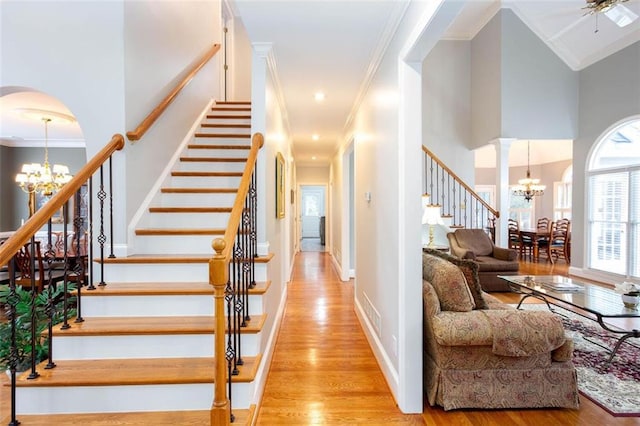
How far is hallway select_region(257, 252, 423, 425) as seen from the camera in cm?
198

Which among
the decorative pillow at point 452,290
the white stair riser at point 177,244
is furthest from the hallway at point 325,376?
the white stair riser at point 177,244

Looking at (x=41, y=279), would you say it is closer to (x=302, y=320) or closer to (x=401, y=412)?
(x=302, y=320)

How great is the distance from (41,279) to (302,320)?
10.2ft

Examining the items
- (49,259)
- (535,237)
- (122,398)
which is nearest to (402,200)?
(122,398)

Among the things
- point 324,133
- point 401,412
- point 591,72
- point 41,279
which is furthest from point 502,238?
point 41,279

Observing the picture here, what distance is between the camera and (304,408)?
2.05 m

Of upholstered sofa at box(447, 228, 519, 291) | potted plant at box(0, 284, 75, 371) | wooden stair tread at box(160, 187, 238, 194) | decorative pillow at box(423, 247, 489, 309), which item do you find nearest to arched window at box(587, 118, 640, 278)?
upholstered sofa at box(447, 228, 519, 291)

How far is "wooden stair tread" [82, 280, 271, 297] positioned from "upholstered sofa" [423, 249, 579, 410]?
4.32ft

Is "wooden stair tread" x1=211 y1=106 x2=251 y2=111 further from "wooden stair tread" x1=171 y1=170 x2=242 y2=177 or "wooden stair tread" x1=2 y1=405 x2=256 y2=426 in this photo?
"wooden stair tread" x1=2 y1=405 x2=256 y2=426

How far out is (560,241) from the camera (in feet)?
24.5

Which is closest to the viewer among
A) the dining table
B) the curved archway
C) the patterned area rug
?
the patterned area rug

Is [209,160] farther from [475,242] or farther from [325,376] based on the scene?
[475,242]

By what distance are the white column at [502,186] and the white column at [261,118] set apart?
4.93 meters

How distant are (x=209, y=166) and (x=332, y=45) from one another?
1.90 meters
